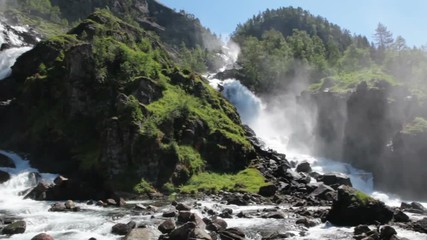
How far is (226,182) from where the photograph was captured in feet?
214

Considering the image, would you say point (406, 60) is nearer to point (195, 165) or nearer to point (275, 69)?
point (275, 69)

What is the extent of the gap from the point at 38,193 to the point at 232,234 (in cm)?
3040

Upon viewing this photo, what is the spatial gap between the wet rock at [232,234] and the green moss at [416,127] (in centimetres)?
6119

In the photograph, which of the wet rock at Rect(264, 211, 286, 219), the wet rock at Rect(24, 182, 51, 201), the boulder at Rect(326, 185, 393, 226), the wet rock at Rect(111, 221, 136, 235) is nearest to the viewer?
the wet rock at Rect(111, 221, 136, 235)

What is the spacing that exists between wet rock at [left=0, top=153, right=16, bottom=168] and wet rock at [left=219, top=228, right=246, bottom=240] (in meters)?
42.1

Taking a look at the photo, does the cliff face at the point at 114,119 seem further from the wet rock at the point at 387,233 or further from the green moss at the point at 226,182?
the wet rock at the point at 387,233

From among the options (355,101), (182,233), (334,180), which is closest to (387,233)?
(182,233)

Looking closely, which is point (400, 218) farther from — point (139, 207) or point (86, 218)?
point (86, 218)

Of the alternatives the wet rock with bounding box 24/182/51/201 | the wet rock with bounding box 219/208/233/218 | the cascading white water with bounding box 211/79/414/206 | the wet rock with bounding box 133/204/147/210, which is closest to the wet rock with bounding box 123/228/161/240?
the wet rock with bounding box 219/208/233/218

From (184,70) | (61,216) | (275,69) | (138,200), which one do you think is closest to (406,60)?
(275,69)

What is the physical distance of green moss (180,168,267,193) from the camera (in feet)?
203

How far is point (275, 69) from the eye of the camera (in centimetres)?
14750

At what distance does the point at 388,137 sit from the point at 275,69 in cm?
6101

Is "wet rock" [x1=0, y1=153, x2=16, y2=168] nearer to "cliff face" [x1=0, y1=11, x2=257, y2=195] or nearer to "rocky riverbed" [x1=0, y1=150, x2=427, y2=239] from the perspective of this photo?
"rocky riverbed" [x1=0, y1=150, x2=427, y2=239]
